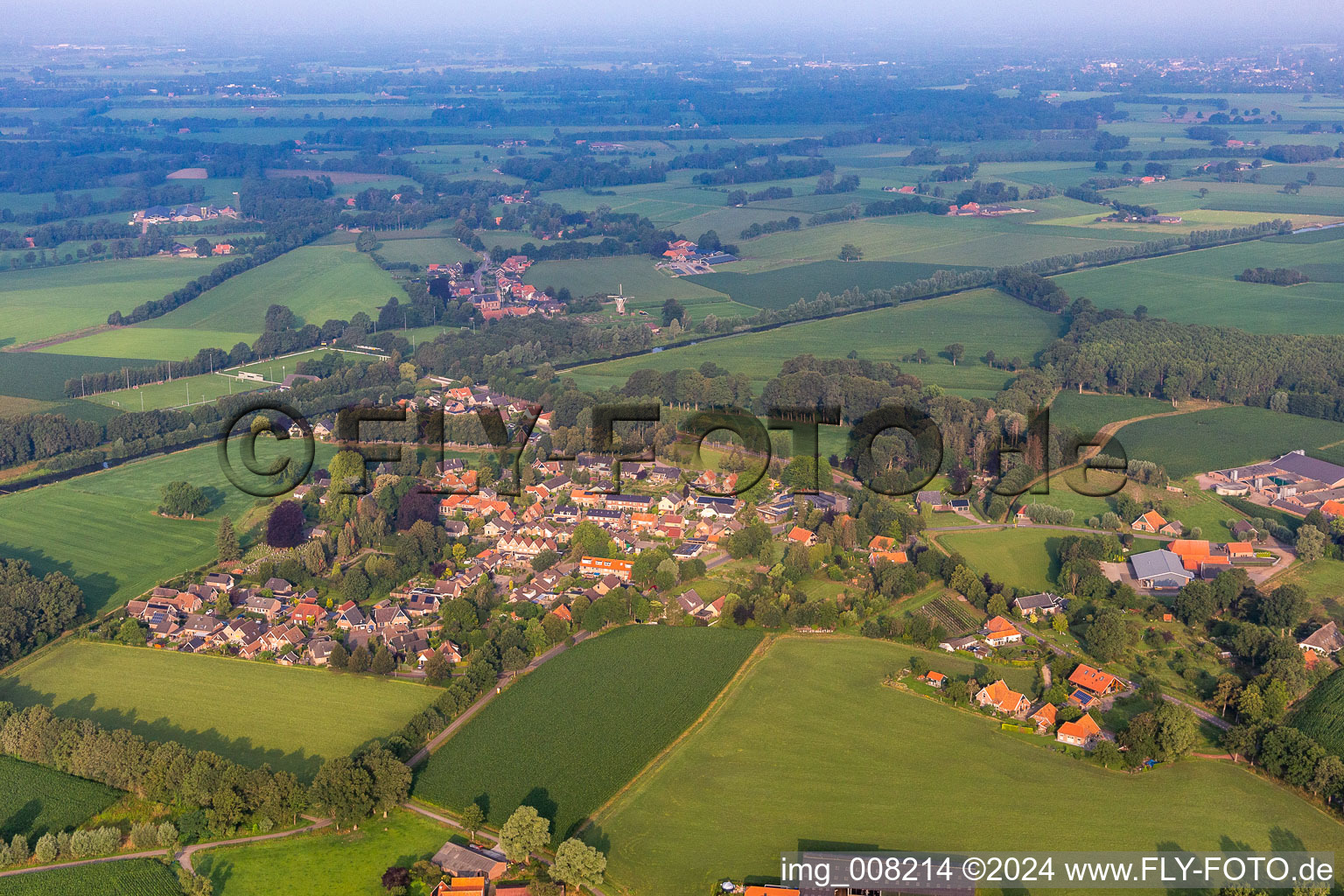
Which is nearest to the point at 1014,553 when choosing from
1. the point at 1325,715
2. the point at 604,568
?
the point at 1325,715

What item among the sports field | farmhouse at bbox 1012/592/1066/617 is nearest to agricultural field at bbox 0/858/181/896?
farmhouse at bbox 1012/592/1066/617

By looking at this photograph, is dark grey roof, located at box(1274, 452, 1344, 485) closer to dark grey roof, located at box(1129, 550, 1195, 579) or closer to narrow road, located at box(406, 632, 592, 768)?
dark grey roof, located at box(1129, 550, 1195, 579)

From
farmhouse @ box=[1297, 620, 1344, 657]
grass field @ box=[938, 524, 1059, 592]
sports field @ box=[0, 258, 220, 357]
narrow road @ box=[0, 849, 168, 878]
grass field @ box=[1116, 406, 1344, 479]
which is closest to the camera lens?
narrow road @ box=[0, 849, 168, 878]

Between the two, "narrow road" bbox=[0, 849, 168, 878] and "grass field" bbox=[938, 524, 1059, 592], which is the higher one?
"grass field" bbox=[938, 524, 1059, 592]

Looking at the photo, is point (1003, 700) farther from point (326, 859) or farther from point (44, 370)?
point (44, 370)

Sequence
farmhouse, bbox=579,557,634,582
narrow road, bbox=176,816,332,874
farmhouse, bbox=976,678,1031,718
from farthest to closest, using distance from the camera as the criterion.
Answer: farmhouse, bbox=579,557,634,582 → farmhouse, bbox=976,678,1031,718 → narrow road, bbox=176,816,332,874

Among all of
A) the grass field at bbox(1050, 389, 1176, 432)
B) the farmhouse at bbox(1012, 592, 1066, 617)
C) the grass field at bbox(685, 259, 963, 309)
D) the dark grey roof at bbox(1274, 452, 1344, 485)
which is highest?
the grass field at bbox(685, 259, 963, 309)

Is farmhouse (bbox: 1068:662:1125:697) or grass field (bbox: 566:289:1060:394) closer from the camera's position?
farmhouse (bbox: 1068:662:1125:697)

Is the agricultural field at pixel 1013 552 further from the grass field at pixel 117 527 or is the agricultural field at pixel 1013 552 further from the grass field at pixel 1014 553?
the grass field at pixel 117 527

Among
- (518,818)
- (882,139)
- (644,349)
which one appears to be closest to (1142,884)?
(518,818)
